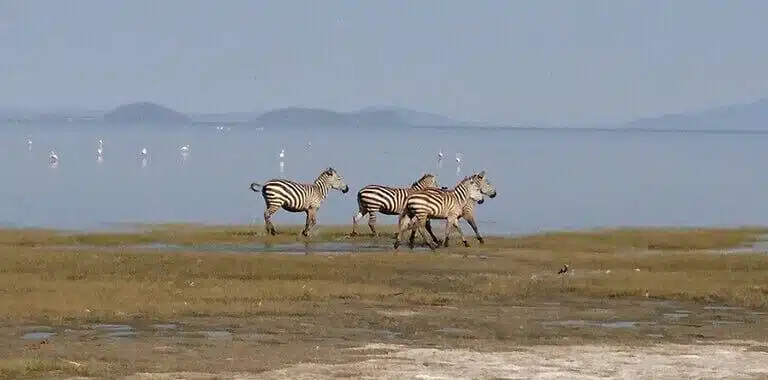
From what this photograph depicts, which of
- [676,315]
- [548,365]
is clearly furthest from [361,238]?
[548,365]

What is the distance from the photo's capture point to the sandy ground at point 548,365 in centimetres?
1312

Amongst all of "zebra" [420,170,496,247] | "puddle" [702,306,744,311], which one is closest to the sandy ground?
"puddle" [702,306,744,311]

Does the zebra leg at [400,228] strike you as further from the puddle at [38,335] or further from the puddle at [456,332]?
the puddle at [38,335]

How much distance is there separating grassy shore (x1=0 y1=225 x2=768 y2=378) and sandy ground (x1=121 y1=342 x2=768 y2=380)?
40.9 inches

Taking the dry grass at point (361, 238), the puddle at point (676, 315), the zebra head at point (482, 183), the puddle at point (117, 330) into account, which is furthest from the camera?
Answer: the zebra head at point (482, 183)

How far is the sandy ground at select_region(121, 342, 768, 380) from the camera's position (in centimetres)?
1312

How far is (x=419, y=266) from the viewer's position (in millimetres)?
26500

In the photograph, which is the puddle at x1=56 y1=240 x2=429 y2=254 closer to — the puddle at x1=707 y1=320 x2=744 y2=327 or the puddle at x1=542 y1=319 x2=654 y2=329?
the puddle at x1=542 y1=319 x2=654 y2=329

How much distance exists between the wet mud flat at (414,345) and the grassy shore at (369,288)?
10cm

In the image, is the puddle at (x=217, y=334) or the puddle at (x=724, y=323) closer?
the puddle at (x=217, y=334)

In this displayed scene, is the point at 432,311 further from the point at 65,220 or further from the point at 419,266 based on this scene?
the point at 65,220

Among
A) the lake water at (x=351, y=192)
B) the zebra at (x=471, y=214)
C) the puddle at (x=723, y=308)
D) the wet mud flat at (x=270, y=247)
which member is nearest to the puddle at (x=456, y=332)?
the puddle at (x=723, y=308)

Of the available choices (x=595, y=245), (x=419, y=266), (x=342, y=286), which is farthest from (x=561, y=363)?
(x=595, y=245)

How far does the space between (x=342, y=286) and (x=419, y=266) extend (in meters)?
4.50
